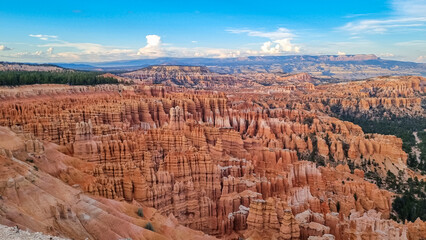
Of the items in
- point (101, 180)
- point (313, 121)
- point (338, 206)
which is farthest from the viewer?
point (313, 121)

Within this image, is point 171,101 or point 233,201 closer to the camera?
point 233,201

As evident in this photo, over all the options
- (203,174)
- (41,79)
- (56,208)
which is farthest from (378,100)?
(56,208)

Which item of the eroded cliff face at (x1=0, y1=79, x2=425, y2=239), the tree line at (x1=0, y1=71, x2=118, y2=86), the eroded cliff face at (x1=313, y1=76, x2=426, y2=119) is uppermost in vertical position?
the tree line at (x1=0, y1=71, x2=118, y2=86)

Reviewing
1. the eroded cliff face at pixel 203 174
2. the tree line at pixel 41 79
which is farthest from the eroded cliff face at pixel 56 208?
the tree line at pixel 41 79

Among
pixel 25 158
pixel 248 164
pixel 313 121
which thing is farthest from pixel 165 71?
pixel 25 158

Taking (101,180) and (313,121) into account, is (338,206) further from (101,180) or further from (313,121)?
(313,121)

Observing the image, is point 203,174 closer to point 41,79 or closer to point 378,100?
point 41,79

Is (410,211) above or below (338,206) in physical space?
below

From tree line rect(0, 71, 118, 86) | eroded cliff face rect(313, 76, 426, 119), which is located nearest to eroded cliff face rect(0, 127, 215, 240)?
tree line rect(0, 71, 118, 86)

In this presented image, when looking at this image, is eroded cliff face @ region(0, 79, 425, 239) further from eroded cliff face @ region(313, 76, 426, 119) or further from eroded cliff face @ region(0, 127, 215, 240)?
eroded cliff face @ region(313, 76, 426, 119)
